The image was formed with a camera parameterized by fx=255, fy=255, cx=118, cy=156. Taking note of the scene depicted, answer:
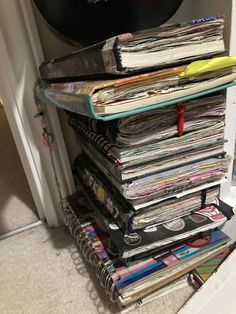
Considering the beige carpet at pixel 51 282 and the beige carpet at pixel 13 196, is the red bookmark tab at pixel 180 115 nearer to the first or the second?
the beige carpet at pixel 51 282

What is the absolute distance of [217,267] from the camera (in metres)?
0.76

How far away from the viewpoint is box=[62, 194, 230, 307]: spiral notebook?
69cm

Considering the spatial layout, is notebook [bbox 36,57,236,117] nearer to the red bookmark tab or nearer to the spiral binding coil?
the red bookmark tab

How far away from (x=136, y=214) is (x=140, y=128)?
23 cm

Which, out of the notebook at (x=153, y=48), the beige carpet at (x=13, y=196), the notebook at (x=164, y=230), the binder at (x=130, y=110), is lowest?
the beige carpet at (x=13, y=196)

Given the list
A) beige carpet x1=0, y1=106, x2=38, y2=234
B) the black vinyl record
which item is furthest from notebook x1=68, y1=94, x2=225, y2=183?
beige carpet x1=0, y1=106, x2=38, y2=234

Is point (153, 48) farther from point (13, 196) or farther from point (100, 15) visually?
point (13, 196)

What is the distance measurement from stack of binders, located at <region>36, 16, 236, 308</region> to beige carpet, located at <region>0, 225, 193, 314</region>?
0.08 m

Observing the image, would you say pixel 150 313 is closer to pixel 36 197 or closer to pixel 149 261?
pixel 149 261

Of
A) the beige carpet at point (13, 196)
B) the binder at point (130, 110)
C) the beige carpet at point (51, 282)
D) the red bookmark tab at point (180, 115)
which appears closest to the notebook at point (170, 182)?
the red bookmark tab at point (180, 115)

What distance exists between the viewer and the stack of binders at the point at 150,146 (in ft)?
1.43

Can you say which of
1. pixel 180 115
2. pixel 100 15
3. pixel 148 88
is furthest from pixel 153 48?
pixel 100 15

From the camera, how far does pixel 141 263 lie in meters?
0.72

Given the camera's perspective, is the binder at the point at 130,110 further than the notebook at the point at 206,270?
No
